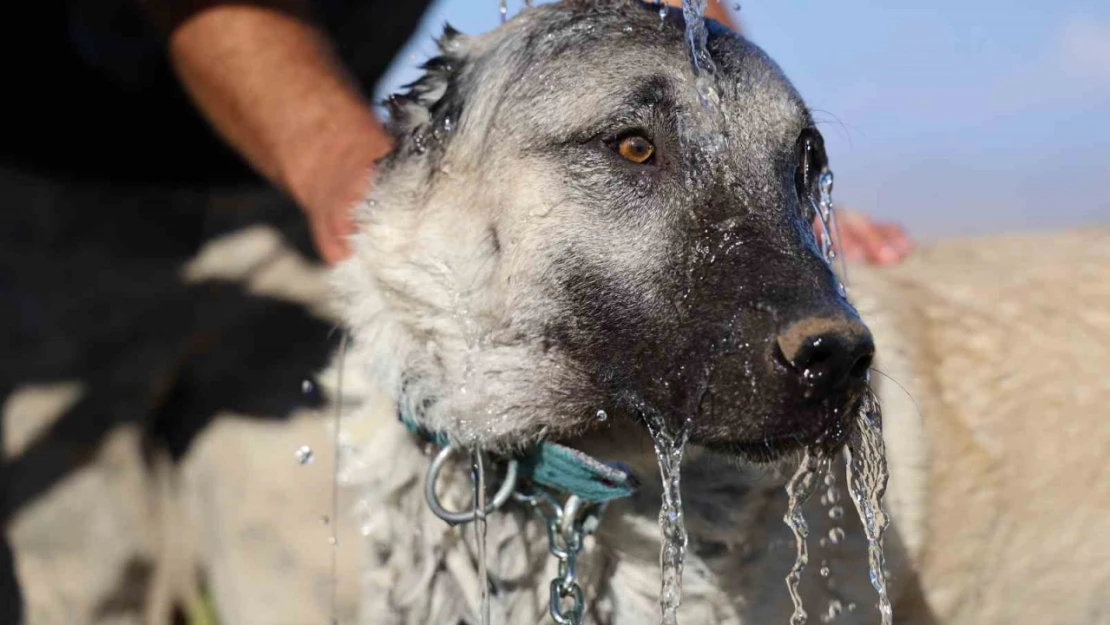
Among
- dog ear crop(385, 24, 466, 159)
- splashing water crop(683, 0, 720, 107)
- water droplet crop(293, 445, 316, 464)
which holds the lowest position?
water droplet crop(293, 445, 316, 464)

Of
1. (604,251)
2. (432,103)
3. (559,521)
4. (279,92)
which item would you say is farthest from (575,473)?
(279,92)

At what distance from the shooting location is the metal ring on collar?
2482 mm

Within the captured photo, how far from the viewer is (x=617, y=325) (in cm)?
229

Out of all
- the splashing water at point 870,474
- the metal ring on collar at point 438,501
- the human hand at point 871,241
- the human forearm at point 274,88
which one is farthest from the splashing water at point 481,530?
the human hand at point 871,241

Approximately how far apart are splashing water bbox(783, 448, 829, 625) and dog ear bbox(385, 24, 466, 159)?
1004 mm

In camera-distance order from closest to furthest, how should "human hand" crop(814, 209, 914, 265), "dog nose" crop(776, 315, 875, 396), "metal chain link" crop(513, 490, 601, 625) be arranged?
"dog nose" crop(776, 315, 875, 396), "metal chain link" crop(513, 490, 601, 625), "human hand" crop(814, 209, 914, 265)

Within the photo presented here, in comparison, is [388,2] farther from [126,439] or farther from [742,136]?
[742,136]

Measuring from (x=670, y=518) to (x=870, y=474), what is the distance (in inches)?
16.4

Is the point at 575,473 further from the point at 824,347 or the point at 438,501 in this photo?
the point at 824,347

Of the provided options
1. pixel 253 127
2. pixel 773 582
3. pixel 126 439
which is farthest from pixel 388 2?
pixel 773 582

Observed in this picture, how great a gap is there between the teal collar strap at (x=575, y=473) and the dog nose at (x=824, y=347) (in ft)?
1.51

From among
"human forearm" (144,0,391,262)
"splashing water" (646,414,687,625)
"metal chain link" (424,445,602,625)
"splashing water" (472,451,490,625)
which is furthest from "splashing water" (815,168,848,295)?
"human forearm" (144,0,391,262)

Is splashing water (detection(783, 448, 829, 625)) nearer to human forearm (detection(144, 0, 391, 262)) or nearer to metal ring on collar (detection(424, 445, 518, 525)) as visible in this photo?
metal ring on collar (detection(424, 445, 518, 525))

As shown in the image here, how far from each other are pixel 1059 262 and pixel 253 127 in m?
2.38
